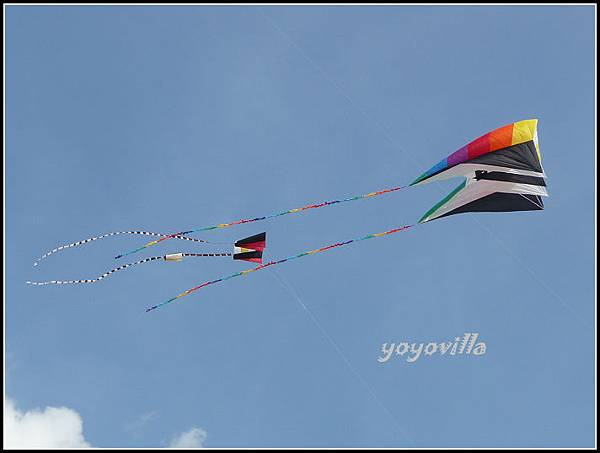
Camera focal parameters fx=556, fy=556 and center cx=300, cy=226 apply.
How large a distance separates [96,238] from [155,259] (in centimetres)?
236

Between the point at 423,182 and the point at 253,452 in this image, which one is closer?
the point at 253,452

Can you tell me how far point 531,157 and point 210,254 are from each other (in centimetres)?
1240

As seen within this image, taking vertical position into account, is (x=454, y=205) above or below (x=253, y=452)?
above

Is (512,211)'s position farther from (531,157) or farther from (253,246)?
(253,246)

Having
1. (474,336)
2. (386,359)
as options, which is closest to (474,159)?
(474,336)

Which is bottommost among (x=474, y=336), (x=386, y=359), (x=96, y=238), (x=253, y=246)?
(x=474, y=336)

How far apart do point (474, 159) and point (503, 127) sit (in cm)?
175

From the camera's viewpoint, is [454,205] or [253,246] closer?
[253,246]

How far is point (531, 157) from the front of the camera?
20766 millimetres

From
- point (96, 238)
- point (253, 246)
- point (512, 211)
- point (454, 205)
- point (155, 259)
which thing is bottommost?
point (512, 211)

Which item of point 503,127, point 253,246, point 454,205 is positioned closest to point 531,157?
point 503,127

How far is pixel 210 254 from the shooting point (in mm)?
19844

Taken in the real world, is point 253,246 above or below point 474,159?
above

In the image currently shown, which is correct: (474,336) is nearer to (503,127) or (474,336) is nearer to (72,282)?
(503,127)
